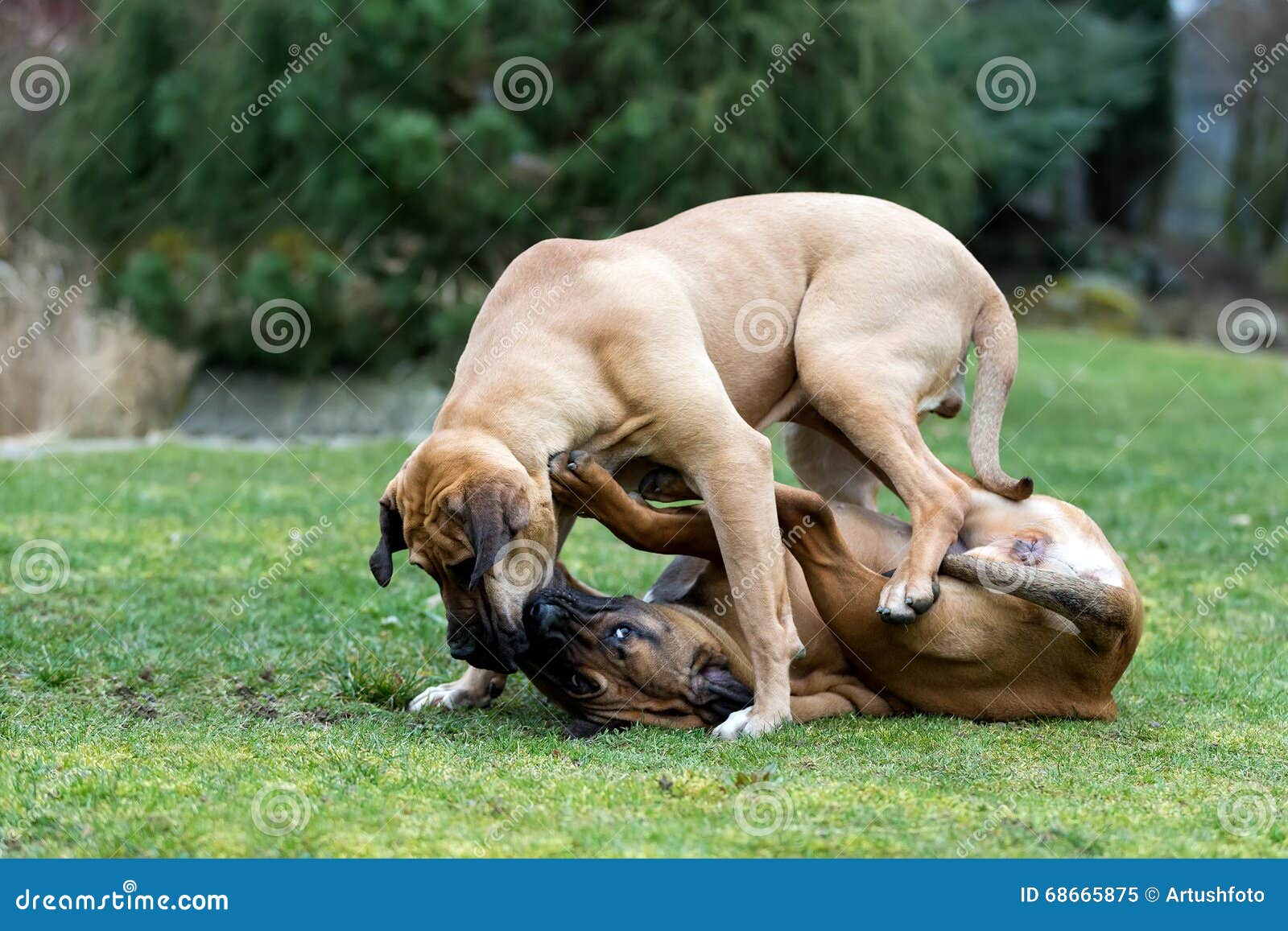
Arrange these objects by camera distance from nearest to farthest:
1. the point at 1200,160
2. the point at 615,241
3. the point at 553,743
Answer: the point at 553,743 < the point at 615,241 < the point at 1200,160

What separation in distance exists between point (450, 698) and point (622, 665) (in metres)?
0.83

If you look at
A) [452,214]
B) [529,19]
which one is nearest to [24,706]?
[452,214]

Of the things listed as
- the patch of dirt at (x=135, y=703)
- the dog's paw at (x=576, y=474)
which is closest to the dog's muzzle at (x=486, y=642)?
the dog's paw at (x=576, y=474)

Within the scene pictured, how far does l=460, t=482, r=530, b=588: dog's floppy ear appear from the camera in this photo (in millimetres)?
4246

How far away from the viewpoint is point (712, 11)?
13336 millimetres

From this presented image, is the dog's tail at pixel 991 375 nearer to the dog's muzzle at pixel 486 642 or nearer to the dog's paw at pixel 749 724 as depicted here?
the dog's paw at pixel 749 724

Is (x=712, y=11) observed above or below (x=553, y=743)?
above

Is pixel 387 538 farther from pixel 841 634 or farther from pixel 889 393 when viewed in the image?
pixel 889 393

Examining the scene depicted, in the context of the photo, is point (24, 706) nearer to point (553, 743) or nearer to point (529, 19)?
point (553, 743)

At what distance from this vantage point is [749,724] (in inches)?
185

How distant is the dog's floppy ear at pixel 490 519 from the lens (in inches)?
167

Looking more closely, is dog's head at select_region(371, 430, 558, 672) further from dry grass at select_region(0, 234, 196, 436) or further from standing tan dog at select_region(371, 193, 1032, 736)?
dry grass at select_region(0, 234, 196, 436)

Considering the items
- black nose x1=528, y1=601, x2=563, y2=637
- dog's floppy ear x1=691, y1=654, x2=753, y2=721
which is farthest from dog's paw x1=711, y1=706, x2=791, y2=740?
black nose x1=528, y1=601, x2=563, y2=637

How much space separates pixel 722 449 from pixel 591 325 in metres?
0.67
